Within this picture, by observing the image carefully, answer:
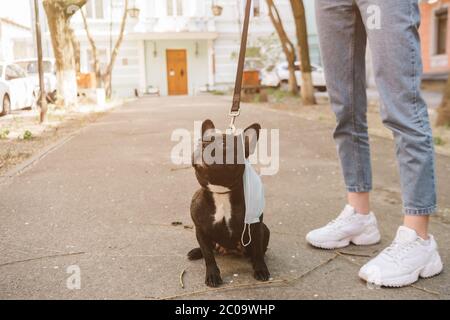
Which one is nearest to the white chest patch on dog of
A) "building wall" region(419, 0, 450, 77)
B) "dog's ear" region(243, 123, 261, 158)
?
"dog's ear" region(243, 123, 261, 158)

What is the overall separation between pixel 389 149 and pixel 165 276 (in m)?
4.79

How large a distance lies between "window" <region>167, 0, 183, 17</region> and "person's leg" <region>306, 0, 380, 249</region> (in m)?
30.5

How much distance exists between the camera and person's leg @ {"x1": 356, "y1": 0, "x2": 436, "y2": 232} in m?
2.32

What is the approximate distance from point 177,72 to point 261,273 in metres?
31.5

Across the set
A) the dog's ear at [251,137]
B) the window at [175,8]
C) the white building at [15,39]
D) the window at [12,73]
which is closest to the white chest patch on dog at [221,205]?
the dog's ear at [251,137]

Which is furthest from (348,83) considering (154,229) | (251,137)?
(154,229)

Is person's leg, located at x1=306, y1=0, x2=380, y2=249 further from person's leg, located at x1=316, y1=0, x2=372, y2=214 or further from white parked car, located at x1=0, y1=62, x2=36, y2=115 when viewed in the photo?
white parked car, located at x1=0, y1=62, x2=36, y2=115

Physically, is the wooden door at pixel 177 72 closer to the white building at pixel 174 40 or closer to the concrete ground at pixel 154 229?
the white building at pixel 174 40

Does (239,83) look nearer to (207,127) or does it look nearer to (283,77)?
(207,127)

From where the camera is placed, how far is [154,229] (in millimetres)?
3365

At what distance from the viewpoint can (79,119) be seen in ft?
37.1

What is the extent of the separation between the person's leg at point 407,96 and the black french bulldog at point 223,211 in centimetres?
65

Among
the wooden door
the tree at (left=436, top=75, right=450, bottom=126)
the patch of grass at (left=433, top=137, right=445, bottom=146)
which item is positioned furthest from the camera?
the wooden door
